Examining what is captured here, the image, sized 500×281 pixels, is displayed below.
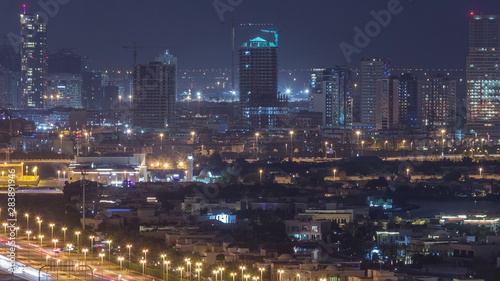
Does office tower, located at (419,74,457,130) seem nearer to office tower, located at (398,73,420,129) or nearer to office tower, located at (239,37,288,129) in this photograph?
office tower, located at (398,73,420,129)

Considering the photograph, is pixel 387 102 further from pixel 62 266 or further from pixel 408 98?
pixel 62 266

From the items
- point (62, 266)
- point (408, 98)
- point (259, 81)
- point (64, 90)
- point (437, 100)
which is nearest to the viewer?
point (62, 266)

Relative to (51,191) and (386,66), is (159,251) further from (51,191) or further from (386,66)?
(386,66)

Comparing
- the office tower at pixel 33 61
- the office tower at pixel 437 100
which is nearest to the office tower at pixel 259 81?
the office tower at pixel 437 100

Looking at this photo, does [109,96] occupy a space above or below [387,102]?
above

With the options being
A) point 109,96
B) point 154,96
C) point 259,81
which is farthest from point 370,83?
point 154,96

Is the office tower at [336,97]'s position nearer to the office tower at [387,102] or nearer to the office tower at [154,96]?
the office tower at [387,102]

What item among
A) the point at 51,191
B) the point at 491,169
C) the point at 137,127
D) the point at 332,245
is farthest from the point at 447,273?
the point at 137,127
